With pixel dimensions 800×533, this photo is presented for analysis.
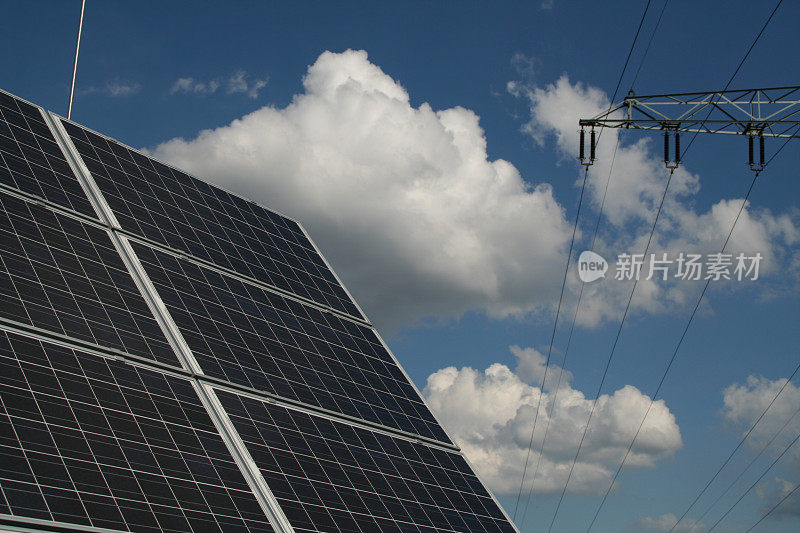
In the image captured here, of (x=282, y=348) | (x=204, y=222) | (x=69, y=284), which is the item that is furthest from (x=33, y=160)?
(x=282, y=348)

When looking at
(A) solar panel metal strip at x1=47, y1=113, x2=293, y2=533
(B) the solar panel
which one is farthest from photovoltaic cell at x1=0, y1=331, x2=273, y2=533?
(A) solar panel metal strip at x1=47, y1=113, x2=293, y2=533

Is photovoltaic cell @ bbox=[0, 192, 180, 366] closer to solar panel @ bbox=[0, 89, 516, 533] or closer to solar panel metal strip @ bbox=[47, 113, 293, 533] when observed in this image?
solar panel @ bbox=[0, 89, 516, 533]

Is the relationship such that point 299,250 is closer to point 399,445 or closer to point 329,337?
point 329,337

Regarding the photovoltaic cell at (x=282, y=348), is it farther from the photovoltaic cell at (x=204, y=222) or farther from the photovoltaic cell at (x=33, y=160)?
the photovoltaic cell at (x=33, y=160)

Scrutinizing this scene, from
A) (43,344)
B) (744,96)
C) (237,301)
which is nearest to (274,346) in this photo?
(237,301)

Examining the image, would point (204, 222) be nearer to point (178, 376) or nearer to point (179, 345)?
point (179, 345)

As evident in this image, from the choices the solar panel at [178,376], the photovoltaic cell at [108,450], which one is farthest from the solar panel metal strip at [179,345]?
the photovoltaic cell at [108,450]
